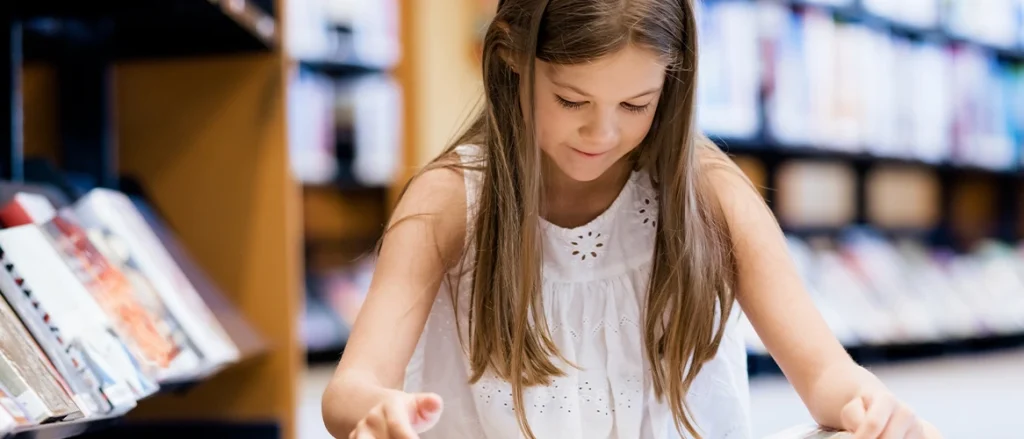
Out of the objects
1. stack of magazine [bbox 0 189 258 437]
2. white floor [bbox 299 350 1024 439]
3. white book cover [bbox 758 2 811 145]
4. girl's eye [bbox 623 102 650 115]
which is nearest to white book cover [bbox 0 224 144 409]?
stack of magazine [bbox 0 189 258 437]

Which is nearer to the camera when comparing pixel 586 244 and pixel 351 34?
pixel 586 244

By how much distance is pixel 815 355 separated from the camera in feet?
3.54

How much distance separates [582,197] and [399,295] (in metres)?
0.31

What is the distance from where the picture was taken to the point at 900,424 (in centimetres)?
91

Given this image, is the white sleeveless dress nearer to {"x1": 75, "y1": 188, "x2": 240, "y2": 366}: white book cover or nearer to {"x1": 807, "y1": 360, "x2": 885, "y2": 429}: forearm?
{"x1": 807, "y1": 360, "x2": 885, "y2": 429}: forearm

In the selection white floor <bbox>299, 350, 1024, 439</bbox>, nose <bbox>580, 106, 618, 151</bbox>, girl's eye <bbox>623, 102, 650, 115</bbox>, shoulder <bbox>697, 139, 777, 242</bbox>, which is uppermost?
girl's eye <bbox>623, 102, 650, 115</bbox>

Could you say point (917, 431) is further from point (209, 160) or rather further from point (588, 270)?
point (209, 160)

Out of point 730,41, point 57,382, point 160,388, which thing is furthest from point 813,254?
point 57,382

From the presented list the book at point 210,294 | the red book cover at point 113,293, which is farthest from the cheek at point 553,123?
the book at point 210,294

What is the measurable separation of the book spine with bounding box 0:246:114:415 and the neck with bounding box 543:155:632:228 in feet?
1.79

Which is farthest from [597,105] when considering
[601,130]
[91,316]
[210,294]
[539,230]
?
[210,294]

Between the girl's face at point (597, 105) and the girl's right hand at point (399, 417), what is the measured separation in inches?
13.8

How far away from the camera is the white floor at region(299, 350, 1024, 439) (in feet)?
8.51

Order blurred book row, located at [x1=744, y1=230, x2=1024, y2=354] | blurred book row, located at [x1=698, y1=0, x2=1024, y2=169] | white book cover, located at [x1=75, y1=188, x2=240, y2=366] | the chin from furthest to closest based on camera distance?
blurred book row, located at [x1=744, y1=230, x2=1024, y2=354]
blurred book row, located at [x1=698, y1=0, x2=1024, y2=169]
white book cover, located at [x1=75, y1=188, x2=240, y2=366]
the chin
